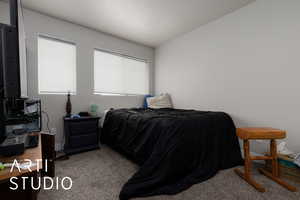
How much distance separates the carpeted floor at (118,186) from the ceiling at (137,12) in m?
2.36

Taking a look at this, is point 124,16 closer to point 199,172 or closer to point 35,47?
point 35,47

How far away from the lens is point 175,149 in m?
1.40

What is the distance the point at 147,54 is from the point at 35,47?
91.6 inches

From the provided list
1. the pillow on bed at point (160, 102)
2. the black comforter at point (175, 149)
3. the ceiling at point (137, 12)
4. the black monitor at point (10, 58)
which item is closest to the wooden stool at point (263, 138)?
the black comforter at point (175, 149)

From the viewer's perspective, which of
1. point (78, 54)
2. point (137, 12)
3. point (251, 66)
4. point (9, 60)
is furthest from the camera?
point (78, 54)

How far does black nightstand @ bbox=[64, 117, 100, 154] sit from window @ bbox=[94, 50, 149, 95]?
742 millimetres

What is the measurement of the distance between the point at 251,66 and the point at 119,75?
2528mm

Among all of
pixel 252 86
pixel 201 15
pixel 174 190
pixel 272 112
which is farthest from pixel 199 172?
pixel 201 15

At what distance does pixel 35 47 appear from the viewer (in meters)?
2.16

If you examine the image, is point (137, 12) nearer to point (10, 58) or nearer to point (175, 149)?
point (10, 58)

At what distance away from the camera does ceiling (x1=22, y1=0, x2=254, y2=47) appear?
200 centimetres

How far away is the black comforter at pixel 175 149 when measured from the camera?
1.33 meters

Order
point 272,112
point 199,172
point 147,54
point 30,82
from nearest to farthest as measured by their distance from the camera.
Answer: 1. point 199,172
2. point 272,112
3. point 30,82
4. point 147,54

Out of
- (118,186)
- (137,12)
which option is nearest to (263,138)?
(118,186)
